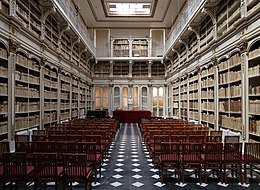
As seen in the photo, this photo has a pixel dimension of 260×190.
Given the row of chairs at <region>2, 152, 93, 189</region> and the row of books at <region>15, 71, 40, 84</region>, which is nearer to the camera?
the row of chairs at <region>2, 152, 93, 189</region>

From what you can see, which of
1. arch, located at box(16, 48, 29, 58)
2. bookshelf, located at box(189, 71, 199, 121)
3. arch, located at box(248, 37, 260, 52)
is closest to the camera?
arch, located at box(248, 37, 260, 52)

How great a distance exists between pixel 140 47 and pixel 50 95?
12074mm

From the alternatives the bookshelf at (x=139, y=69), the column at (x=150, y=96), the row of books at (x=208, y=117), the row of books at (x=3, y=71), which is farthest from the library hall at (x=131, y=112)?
→ the bookshelf at (x=139, y=69)

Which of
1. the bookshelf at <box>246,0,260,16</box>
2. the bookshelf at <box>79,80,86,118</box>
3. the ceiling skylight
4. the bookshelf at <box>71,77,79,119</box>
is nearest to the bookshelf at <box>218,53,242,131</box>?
the bookshelf at <box>246,0,260,16</box>

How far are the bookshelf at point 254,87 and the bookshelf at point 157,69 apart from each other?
1443cm

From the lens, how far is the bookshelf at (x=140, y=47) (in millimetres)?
20391

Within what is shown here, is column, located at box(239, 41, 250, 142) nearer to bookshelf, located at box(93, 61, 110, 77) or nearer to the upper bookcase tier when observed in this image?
the upper bookcase tier

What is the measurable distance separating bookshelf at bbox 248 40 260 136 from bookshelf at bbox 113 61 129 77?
49.1 feet

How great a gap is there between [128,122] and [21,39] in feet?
38.9

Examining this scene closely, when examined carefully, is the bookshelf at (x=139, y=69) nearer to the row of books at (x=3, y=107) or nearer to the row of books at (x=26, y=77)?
the row of books at (x=26, y=77)

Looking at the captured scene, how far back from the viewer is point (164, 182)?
471cm

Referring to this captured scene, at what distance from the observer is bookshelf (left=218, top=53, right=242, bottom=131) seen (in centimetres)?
686

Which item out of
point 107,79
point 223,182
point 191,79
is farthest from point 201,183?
point 107,79

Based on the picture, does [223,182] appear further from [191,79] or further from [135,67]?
[135,67]
